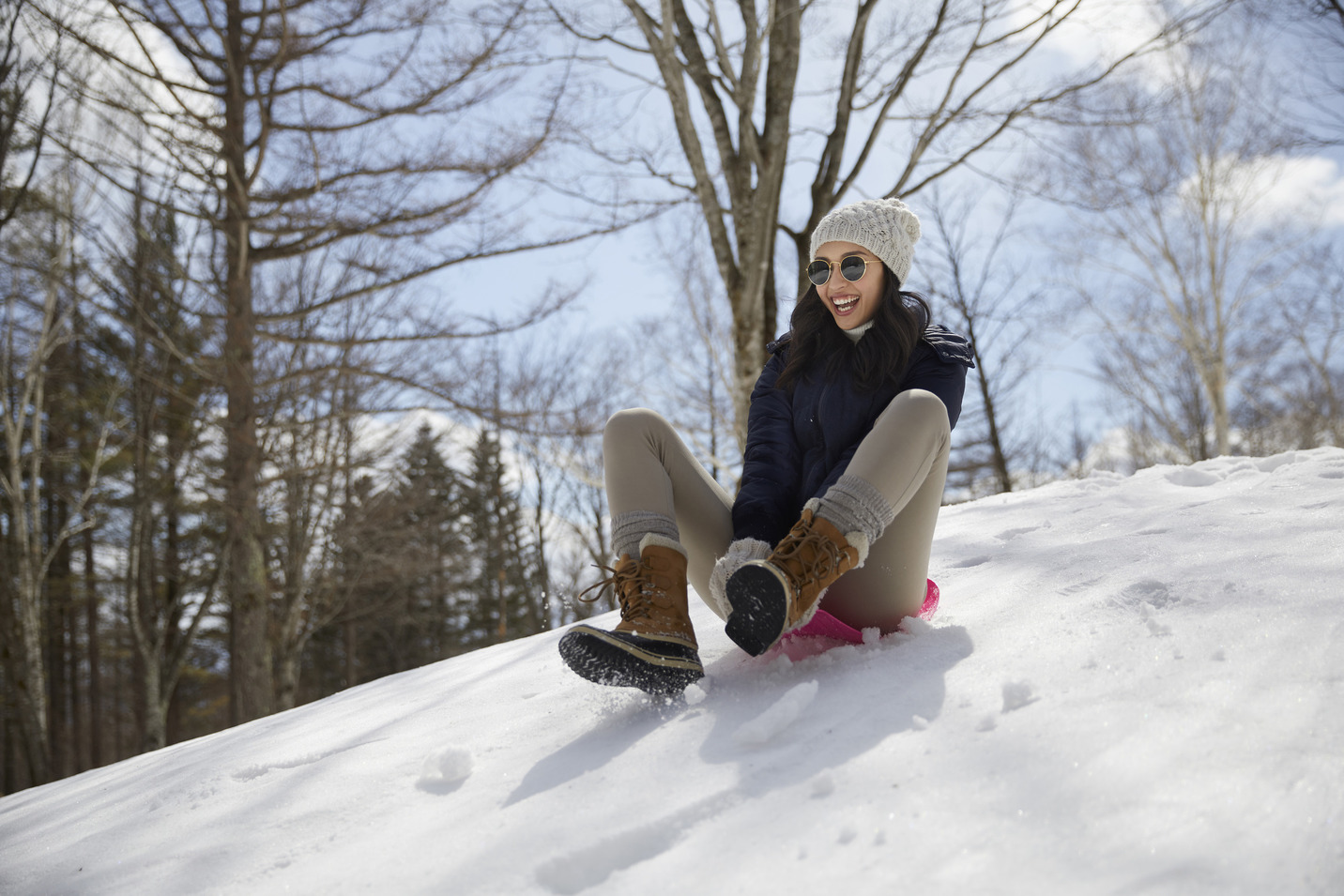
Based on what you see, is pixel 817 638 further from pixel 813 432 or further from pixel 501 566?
pixel 501 566

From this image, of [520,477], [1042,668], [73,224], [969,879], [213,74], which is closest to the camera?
[969,879]

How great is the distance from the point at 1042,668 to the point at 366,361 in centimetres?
644

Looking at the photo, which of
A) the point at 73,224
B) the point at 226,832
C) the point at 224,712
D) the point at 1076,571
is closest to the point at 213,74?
the point at 73,224

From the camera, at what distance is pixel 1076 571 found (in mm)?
1925

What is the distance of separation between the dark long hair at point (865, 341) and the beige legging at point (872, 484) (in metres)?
0.28

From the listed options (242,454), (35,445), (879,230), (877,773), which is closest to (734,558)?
(877,773)

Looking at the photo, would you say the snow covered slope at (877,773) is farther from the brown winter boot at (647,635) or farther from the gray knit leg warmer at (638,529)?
the gray knit leg warmer at (638,529)

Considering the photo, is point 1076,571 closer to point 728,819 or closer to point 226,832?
point 728,819

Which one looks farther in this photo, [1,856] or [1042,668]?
[1,856]

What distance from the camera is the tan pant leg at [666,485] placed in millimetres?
1705

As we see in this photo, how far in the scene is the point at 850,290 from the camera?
1998mm

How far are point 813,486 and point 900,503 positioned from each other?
0.27 metres

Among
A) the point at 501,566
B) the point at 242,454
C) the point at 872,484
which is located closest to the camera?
the point at 872,484

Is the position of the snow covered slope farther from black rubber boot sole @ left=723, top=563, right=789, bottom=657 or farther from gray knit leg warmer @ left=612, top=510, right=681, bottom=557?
gray knit leg warmer @ left=612, top=510, right=681, bottom=557
